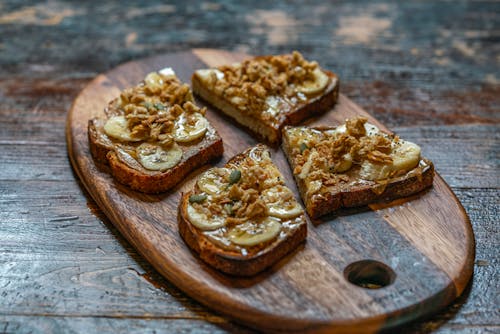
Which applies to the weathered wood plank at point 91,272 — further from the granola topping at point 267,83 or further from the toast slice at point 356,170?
the granola topping at point 267,83

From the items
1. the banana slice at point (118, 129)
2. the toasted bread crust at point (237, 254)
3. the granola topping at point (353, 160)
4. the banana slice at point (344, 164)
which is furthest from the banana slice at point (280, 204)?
the banana slice at point (118, 129)

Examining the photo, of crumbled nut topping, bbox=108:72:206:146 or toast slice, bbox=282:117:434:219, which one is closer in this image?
toast slice, bbox=282:117:434:219

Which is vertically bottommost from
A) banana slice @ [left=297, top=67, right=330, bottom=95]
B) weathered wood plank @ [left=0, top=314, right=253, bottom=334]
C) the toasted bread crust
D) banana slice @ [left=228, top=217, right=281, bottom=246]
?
weathered wood plank @ [left=0, top=314, right=253, bottom=334]

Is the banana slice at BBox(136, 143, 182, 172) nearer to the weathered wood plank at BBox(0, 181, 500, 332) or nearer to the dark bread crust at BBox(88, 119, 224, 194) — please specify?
the dark bread crust at BBox(88, 119, 224, 194)

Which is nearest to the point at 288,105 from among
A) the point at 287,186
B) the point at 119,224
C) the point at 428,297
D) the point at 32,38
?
the point at 287,186

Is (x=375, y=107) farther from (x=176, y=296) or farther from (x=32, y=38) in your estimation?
(x=32, y=38)

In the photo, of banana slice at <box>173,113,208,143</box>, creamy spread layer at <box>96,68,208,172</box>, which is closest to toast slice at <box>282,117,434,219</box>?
banana slice at <box>173,113,208,143</box>

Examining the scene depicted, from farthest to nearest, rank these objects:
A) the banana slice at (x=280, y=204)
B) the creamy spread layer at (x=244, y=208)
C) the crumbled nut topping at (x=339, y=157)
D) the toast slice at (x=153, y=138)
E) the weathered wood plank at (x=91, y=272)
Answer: the toast slice at (x=153, y=138), the crumbled nut topping at (x=339, y=157), the banana slice at (x=280, y=204), the creamy spread layer at (x=244, y=208), the weathered wood plank at (x=91, y=272)
